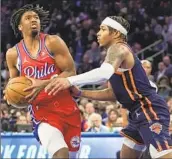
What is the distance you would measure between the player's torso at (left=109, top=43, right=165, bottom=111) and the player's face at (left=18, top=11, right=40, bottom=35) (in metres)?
1.01

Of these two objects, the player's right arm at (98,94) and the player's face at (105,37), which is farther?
the player's right arm at (98,94)

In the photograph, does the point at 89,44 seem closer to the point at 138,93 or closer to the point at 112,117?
the point at 112,117

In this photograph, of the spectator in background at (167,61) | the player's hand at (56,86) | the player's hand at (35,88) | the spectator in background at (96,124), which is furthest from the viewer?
the spectator in background at (167,61)

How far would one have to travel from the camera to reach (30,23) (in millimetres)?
6902

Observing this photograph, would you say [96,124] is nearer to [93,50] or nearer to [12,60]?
[12,60]

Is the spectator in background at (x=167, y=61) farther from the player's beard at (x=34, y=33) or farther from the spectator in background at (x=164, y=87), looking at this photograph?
the player's beard at (x=34, y=33)

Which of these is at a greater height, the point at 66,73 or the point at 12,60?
the point at 12,60

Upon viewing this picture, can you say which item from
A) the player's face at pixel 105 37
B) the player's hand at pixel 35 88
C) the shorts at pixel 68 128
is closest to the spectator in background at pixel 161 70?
the shorts at pixel 68 128

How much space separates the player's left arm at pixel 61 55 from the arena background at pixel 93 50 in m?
3.90

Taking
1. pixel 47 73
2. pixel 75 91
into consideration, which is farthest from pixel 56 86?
pixel 75 91

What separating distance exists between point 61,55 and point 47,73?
0.24 meters

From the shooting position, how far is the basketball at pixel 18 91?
638 centimetres

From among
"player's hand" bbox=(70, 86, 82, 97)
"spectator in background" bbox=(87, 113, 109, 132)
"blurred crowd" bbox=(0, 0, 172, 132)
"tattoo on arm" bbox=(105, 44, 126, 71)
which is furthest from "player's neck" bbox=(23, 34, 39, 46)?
"blurred crowd" bbox=(0, 0, 172, 132)

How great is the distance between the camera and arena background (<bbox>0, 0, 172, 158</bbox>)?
1103 cm
